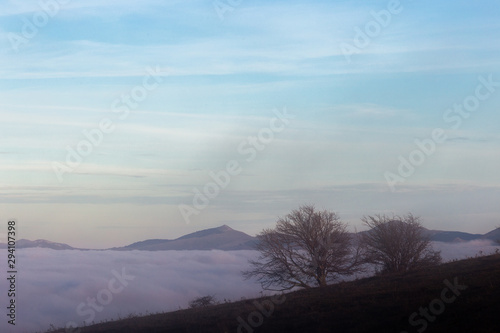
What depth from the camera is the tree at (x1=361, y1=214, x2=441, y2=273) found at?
4306 cm

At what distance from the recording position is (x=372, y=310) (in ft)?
64.0

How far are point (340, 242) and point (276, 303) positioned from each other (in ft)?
67.8

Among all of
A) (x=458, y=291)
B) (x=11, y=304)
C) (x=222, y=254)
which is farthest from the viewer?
(x=222, y=254)

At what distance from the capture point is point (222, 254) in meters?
123

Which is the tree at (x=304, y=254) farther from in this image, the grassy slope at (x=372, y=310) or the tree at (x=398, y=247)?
the grassy slope at (x=372, y=310)

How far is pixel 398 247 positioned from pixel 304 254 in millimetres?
7321

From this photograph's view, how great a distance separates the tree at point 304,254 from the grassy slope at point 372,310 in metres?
14.2

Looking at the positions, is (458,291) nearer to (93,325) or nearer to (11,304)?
(93,325)

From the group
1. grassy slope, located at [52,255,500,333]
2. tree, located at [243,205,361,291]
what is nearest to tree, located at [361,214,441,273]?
tree, located at [243,205,361,291]

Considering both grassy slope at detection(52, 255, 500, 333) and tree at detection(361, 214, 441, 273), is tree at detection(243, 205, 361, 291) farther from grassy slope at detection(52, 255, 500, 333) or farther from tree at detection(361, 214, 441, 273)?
grassy slope at detection(52, 255, 500, 333)

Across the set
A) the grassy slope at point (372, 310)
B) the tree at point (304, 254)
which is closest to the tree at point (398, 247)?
the tree at point (304, 254)

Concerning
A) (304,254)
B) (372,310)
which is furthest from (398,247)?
(372,310)

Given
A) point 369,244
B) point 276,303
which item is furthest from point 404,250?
point 276,303

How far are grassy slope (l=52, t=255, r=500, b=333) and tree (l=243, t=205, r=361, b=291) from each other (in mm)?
14220
